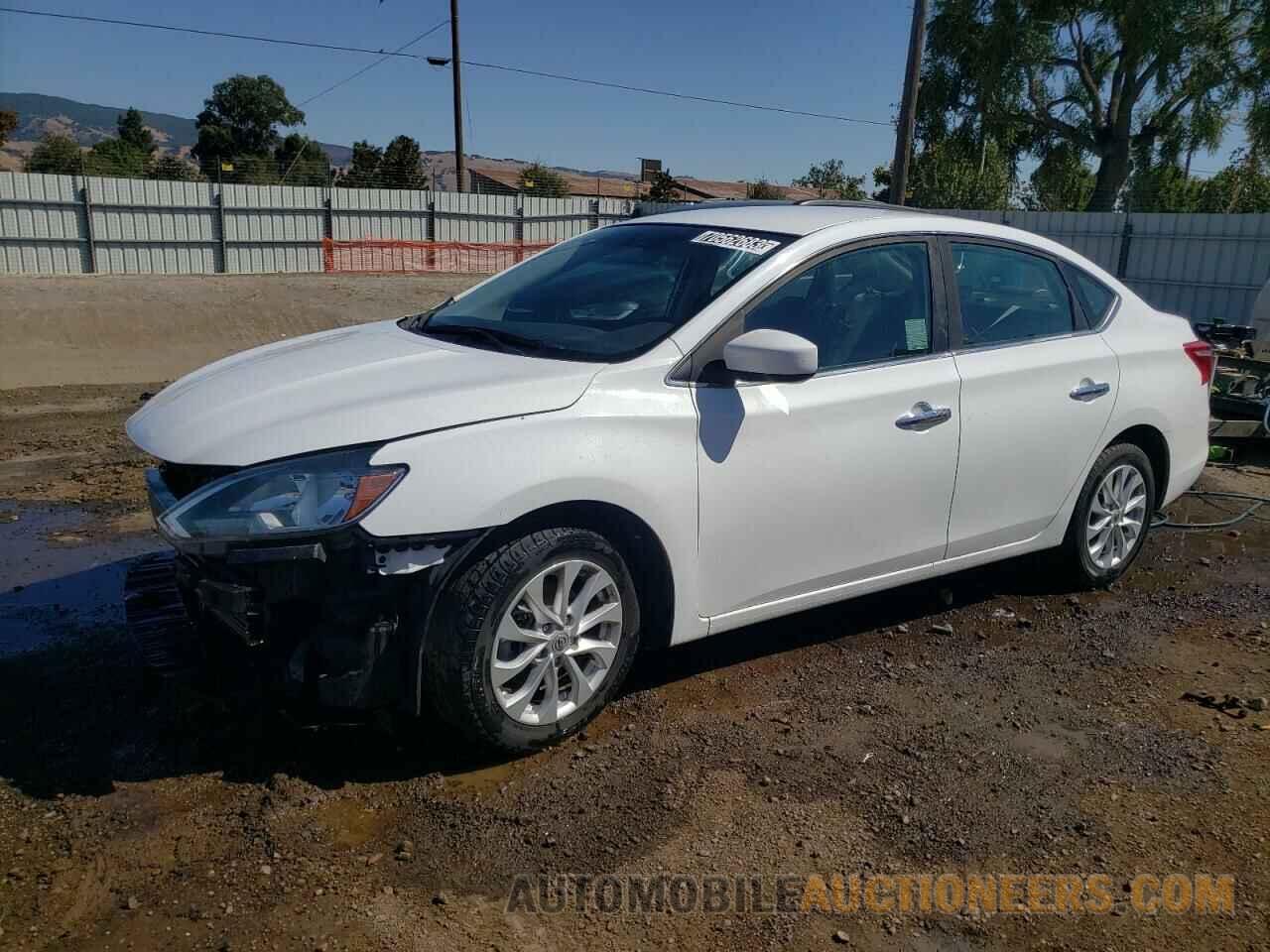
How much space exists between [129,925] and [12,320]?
50.6 ft

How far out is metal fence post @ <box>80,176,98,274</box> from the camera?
77.8 feet

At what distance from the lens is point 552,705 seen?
11.3ft

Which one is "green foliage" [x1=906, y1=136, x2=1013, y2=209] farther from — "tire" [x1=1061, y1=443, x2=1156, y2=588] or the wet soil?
the wet soil

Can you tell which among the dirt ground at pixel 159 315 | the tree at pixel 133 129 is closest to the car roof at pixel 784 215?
the dirt ground at pixel 159 315

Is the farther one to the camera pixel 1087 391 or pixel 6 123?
pixel 6 123

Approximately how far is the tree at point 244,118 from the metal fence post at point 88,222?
35.4 metres

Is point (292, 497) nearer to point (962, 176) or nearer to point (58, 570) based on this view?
point (58, 570)

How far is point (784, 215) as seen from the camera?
4.37m

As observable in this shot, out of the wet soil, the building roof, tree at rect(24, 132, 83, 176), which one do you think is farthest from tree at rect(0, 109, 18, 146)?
the wet soil

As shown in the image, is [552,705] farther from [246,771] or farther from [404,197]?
[404,197]

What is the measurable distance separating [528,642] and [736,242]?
68.6 inches

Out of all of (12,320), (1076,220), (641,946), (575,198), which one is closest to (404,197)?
(575,198)

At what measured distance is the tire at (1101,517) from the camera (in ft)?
16.3

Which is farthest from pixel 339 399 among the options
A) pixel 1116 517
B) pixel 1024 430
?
pixel 1116 517
